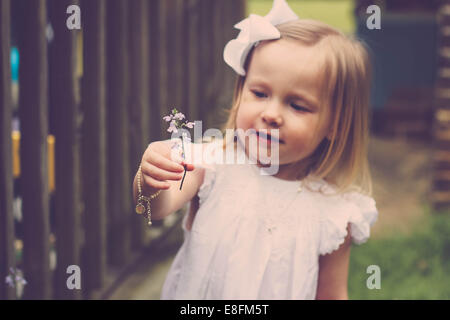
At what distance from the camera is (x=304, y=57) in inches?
78.0

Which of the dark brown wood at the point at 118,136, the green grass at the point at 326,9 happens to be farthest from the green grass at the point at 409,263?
the green grass at the point at 326,9

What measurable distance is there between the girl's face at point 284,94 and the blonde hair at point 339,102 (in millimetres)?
49

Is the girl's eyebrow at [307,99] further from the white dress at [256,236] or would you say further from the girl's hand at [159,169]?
the girl's hand at [159,169]

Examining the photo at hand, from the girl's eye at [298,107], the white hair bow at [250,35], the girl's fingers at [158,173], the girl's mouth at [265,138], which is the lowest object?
the girl's fingers at [158,173]

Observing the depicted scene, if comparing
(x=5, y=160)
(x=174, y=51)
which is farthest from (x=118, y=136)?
(x=5, y=160)

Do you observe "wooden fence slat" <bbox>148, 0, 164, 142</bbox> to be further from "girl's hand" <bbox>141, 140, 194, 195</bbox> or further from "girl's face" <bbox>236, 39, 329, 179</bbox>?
"girl's hand" <bbox>141, 140, 194, 195</bbox>

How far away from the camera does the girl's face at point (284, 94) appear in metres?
1.93

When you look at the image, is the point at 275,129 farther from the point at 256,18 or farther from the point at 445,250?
the point at 445,250

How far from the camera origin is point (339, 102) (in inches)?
81.4

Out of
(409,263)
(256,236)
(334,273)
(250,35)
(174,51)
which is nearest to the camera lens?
(250,35)

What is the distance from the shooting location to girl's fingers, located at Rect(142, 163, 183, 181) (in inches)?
61.1

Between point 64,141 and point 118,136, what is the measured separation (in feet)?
1.89

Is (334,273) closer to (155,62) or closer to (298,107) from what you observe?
(298,107)
